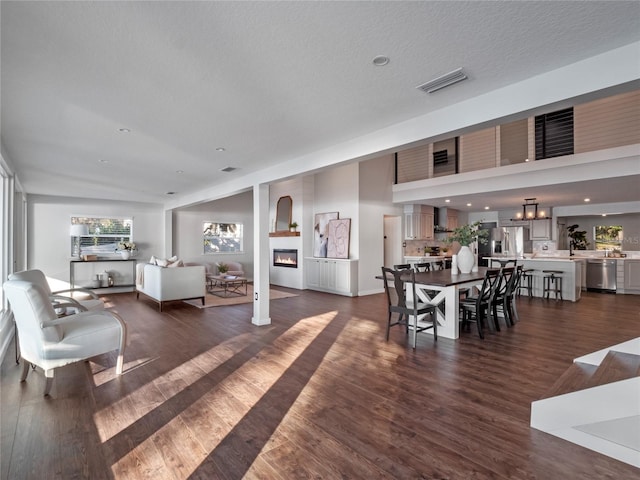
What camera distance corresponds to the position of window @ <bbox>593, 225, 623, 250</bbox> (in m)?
9.01

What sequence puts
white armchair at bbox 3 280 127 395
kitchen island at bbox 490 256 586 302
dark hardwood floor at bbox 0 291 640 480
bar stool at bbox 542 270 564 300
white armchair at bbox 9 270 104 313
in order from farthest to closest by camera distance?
bar stool at bbox 542 270 564 300
kitchen island at bbox 490 256 586 302
white armchair at bbox 9 270 104 313
white armchair at bbox 3 280 127 395
dark hardwood floor at bbox 0 291 640 480

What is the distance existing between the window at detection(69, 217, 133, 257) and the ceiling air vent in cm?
901

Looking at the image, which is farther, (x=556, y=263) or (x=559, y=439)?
(x=556, y=263)

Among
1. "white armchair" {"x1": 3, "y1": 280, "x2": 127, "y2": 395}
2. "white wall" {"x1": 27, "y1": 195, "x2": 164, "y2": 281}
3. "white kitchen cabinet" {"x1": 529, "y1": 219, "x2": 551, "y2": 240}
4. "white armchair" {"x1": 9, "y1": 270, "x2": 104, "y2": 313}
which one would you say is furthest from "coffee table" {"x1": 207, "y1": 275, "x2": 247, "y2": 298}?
"white kitchen cabinet" {"x1": 529, "y1": 219, "x2": 551, "y2": 240}

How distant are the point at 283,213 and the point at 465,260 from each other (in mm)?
5759

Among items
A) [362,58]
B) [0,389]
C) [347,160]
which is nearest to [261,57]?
[362,58]

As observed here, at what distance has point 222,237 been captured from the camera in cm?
1081

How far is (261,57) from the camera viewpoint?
2203 mm

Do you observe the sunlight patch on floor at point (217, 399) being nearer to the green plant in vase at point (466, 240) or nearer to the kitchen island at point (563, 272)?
the green plant in vase at point (466, 240)

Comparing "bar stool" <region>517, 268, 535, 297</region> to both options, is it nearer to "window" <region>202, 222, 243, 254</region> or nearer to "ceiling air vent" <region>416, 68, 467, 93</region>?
"ceiling air vent" <region>416, 68, 467, 93</region>

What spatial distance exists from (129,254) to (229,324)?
5.36 metres

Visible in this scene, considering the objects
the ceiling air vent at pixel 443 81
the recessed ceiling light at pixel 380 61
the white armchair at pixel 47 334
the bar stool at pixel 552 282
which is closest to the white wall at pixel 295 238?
the bar stool at pixel 552 282

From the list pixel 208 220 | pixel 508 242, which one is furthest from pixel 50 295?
pixel 508 242

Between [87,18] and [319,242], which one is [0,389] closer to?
[87,18]
